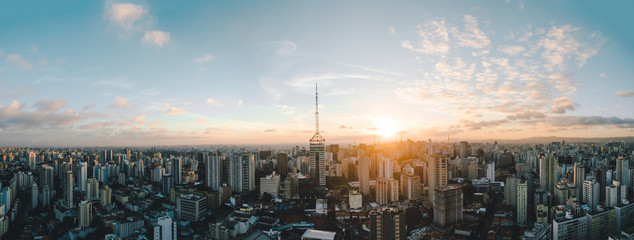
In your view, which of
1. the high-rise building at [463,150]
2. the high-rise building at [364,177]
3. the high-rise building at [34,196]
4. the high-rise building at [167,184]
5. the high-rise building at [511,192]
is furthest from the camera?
the high-rise building at [463,150]

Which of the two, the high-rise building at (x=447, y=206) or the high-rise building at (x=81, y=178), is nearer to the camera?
the high-rise building at (x=447, y=206)

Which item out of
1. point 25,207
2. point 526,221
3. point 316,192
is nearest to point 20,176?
point 25,207

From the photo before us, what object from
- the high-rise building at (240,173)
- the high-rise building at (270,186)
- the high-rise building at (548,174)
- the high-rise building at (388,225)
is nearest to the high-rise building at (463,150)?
the high-rise building at (548,174)

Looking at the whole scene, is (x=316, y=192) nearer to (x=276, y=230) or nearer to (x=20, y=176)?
(x=276, y=230)

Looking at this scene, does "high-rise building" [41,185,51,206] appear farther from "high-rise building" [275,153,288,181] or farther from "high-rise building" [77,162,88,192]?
"high-rise building" [275,153,288,181]

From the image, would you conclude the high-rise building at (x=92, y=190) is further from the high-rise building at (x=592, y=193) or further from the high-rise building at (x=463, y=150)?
the high-rise building at (x=463, y=150)

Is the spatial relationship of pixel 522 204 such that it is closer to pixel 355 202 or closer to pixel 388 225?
pixel 355 202

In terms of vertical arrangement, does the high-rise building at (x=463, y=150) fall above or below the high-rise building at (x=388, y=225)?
above
